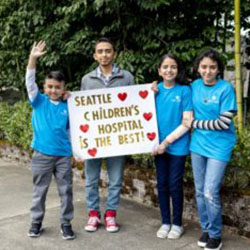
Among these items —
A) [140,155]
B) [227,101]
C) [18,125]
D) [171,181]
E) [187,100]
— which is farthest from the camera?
[18,125]

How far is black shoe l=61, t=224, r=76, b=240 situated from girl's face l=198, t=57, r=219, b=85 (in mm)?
1852

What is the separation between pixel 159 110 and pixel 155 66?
2073mm

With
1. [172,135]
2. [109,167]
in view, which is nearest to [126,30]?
[109,167]

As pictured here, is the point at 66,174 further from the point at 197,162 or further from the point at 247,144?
the point at 247,144

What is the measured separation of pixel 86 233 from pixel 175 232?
0.86 metres

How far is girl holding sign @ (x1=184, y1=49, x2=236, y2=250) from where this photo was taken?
3.31 m

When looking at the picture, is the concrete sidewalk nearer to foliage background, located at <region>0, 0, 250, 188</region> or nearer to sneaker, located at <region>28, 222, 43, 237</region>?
sneaker, located at <region>28, 222, 43, 237</region>

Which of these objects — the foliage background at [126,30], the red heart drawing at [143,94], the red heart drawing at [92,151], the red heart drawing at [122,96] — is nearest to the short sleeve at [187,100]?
the red heart drawing at [143,94]

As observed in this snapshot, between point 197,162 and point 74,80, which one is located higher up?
point 74,80

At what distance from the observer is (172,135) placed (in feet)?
11.8

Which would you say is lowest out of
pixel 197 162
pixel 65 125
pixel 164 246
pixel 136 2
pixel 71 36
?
pixel 164 246

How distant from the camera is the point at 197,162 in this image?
3486 millimetres

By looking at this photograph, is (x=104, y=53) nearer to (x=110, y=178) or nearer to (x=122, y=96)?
(x=122, y=96)

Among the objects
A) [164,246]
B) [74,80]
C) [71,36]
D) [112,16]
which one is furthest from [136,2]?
[164,246]
